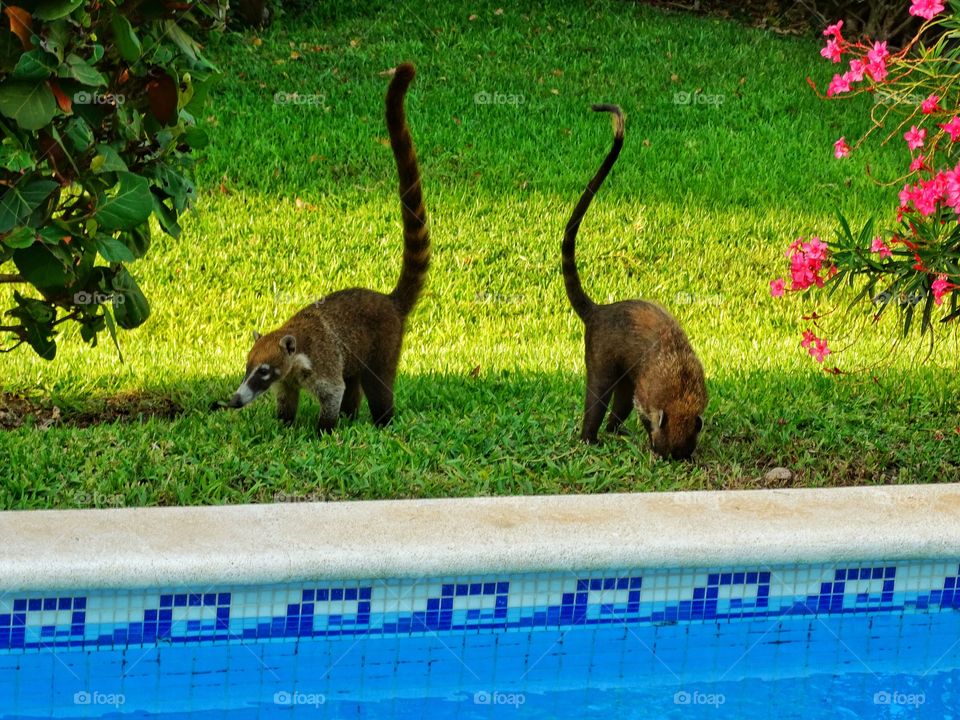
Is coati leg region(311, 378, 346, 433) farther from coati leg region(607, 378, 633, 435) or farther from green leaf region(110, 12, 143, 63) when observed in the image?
green leaf region(110, 12, 143, 63)

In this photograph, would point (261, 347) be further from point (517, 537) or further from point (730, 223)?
point (730, 223)

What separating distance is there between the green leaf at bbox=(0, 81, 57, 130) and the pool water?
145 centimetres

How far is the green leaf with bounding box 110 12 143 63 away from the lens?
3.84m

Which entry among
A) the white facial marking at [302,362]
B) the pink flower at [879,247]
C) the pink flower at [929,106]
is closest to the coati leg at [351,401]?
the white facial marking at [302,362]

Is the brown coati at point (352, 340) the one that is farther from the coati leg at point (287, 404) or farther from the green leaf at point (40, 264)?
the green leaf at point (40, 264)

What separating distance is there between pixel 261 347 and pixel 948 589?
2.47 metres

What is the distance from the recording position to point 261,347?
495cm

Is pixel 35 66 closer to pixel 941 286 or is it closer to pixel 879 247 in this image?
pixel 879 247

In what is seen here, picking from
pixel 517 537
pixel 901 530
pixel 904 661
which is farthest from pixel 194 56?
pixel 904 661

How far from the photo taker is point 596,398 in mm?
5008

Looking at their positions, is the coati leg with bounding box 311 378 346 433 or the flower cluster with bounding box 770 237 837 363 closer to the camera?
the flower cluster with bounding box 770 237 837 363

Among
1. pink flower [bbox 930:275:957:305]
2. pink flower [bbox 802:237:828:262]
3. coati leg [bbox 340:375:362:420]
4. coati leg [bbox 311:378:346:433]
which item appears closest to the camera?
pink flower [bbox 930:275:957:305]

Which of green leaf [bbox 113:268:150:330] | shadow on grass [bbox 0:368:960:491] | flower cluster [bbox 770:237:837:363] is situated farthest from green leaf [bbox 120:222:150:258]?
flower cluster [bbox 770:237:837:363]

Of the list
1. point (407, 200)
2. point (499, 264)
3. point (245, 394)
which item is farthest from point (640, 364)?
point (499, 264)
